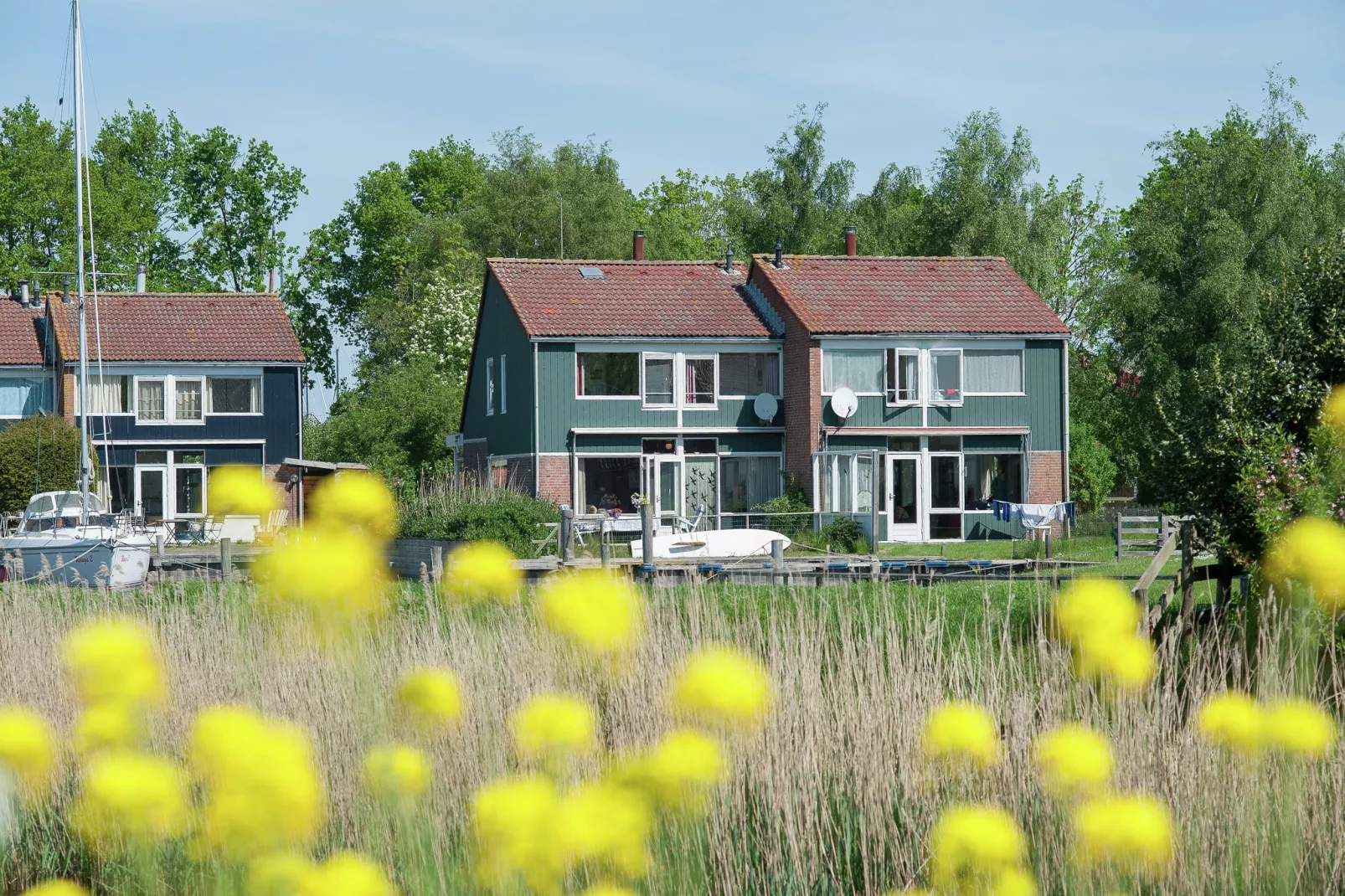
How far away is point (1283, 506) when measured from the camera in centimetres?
1222

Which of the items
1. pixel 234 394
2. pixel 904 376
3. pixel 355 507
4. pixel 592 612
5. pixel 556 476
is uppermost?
pixel 234 394

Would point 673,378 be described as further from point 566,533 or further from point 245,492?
point 245,492

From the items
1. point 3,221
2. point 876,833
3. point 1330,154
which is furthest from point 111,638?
point 3,221

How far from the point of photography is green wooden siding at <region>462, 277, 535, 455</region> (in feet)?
123

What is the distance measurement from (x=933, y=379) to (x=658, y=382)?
6754 millimetres

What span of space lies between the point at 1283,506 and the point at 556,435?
2553 cm

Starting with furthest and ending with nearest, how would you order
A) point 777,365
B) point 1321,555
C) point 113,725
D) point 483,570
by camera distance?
point 777,365 → point 483,570 → point 1321,555 → point 113,725

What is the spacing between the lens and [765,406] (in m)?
37.8

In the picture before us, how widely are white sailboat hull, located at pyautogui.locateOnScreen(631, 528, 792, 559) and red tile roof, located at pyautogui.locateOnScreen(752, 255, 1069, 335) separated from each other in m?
9.38

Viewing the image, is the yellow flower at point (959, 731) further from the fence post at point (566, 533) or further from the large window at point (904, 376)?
the large window at point (904, 376)

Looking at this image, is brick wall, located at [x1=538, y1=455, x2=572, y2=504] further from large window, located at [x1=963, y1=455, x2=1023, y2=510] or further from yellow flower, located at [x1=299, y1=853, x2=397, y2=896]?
yellow flower, located at [x1=299, y1=853, x2=397, y2=896]

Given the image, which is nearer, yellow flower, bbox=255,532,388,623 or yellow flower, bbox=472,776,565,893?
yellow flower, bbox=472,776,565,893

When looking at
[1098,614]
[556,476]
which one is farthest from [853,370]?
[1098,614]

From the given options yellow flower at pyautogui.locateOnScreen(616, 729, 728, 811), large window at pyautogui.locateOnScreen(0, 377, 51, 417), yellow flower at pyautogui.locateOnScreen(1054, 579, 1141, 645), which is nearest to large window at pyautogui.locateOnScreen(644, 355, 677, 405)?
large window at pyautogui.locateOnScreen(0, 377, 51, 417)
